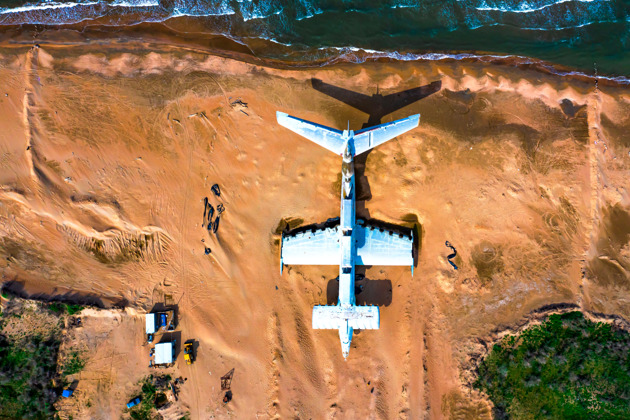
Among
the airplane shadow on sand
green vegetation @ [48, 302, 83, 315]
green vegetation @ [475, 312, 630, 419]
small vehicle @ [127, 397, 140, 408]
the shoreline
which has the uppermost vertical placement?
the shoreline

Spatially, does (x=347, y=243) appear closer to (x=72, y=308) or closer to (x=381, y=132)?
(x=381, y=132)

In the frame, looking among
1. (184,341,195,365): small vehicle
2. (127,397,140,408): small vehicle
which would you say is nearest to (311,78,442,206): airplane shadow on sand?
(184,341,195,365): small vehicle

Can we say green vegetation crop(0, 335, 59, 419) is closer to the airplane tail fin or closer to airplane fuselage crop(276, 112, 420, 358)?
airplane fuselage crop(276, 112, 420, 358)

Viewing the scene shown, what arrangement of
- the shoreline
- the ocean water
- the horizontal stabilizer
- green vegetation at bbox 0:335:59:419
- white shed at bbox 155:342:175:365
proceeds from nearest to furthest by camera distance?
the horizontal stabilizer
green vegetation at bbox 0:335:59:419
white shed at bbox 155:342:175:365
the shoreline
the ocean water

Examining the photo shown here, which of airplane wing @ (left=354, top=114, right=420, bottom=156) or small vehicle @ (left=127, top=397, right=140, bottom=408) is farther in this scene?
small vehicle @ (left=127, top=397, right=140, bottom=408)

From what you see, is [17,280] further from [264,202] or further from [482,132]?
[482,132]

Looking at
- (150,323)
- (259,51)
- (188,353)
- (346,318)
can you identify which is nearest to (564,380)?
(346,318)
